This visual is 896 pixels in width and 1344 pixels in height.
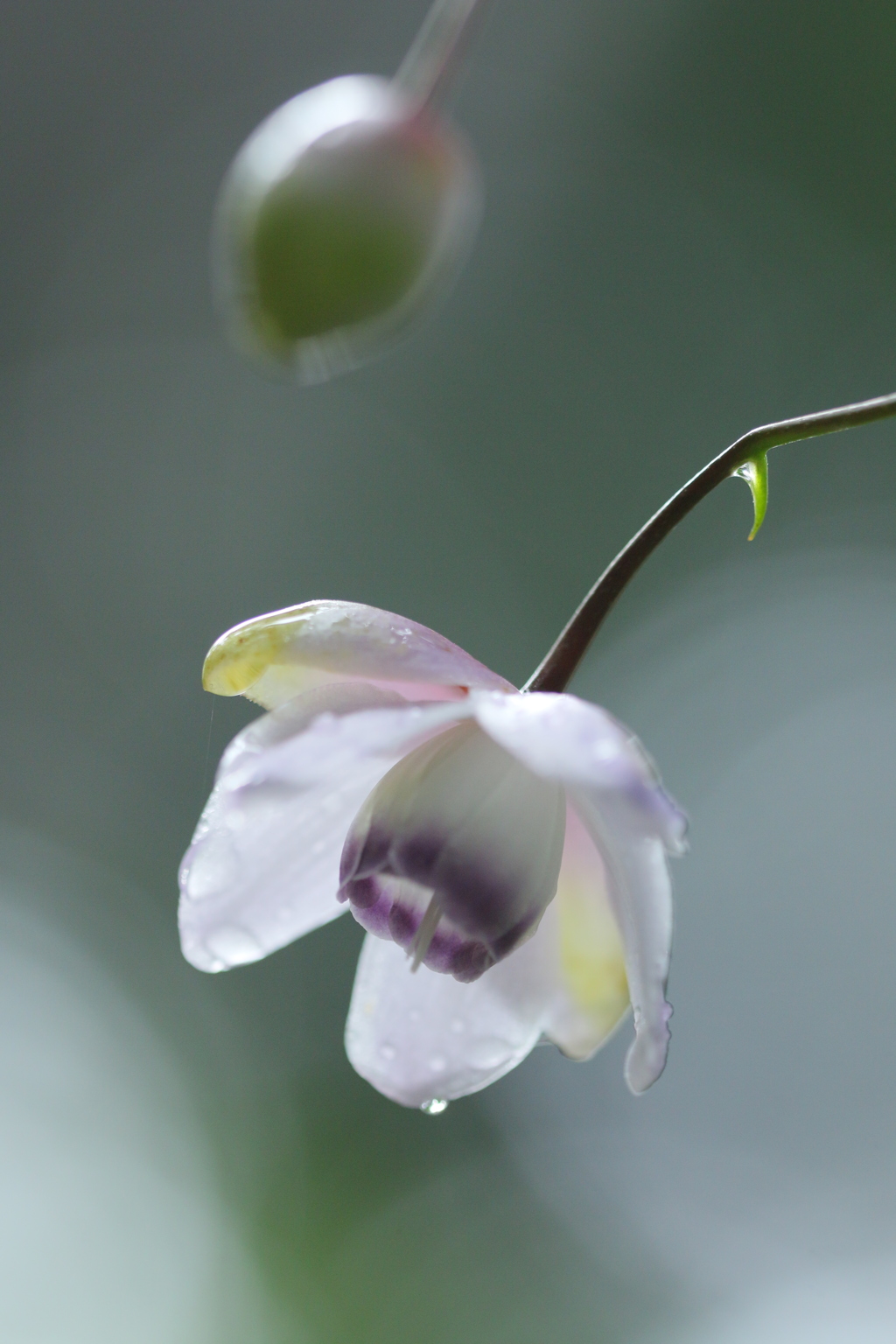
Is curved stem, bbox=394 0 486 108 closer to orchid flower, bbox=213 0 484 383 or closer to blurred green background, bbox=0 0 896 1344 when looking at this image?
orchid flower, bbox=213 0 484 383

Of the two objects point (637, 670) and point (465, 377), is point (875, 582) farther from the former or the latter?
point (465, 377)

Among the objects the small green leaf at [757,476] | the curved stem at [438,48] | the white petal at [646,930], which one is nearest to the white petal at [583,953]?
the white petal at [646,930]

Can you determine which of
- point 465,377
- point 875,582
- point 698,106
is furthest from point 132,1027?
point 698,106

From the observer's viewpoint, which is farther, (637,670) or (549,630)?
(637,670)

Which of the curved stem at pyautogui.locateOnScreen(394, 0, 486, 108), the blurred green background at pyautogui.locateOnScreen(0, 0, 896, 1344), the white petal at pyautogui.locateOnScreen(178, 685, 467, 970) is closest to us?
the white petal at pyautogui.locateOnScreen(178, 685, 467, 970)

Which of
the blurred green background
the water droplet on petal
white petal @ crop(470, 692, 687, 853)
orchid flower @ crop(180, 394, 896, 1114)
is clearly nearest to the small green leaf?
orchid flower @ crop(180, 394, 896, 1114)

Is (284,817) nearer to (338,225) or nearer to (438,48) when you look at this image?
(338,225)

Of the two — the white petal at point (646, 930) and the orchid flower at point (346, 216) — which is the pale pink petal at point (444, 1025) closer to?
the white petal at point (646, 930)
